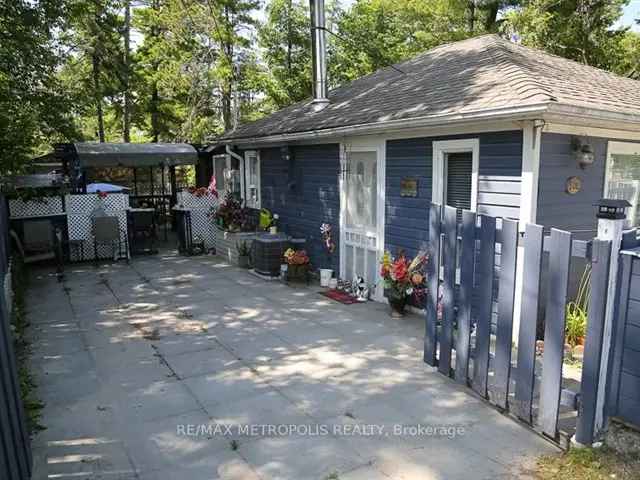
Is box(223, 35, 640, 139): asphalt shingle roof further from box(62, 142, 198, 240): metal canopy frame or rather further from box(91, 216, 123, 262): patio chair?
box(62, 142, 198, 240): metal canopy frame

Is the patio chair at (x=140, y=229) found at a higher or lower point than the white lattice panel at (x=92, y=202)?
lower

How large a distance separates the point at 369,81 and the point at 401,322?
5.39 meters

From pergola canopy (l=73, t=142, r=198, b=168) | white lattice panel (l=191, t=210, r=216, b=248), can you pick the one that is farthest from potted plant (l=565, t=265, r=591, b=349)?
pergola canopy (l=73, t=142, r=198, b=168)

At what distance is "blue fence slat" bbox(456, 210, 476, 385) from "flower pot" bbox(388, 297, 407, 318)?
197cm

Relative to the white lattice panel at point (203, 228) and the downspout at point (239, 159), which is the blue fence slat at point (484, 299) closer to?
the downspout at point (239, 159)

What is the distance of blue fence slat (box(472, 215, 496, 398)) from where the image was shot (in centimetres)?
366

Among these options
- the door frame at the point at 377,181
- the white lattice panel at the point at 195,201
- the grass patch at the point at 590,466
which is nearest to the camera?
the grass patch at the point at 590,466

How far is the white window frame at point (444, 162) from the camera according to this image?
17.4 feet

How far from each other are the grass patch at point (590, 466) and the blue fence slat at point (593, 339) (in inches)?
3.6

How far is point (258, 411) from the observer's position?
373 cm

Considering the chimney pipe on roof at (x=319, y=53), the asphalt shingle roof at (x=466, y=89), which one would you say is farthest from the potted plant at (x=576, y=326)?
the chimney pipe on roof at (x=319, y=53)

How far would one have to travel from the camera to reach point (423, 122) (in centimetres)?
543

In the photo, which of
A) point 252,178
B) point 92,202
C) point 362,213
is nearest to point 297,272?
point 362,213

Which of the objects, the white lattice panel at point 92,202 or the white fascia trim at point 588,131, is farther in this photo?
the white lattice panel at point 92,202
